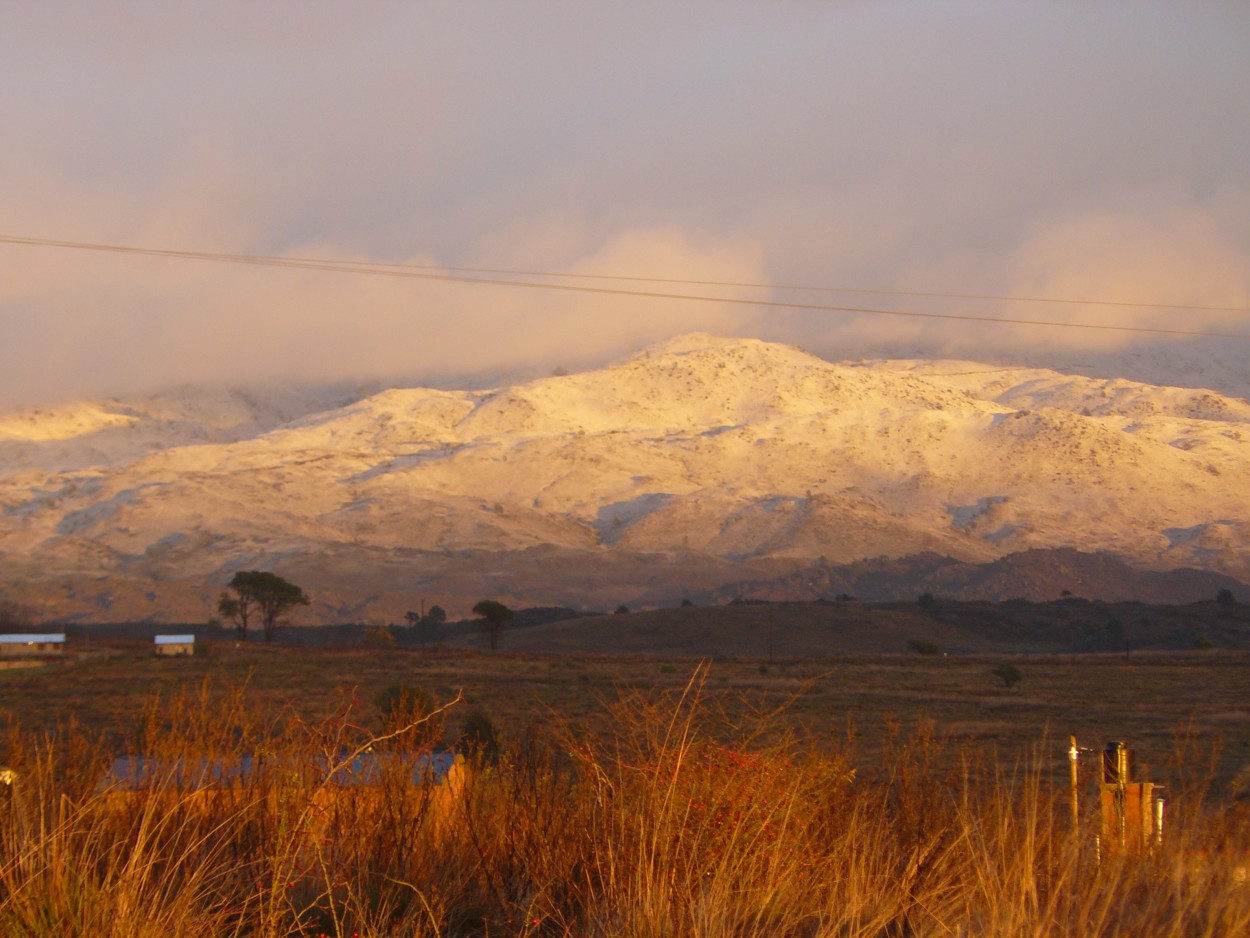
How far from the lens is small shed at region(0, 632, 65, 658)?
240 feet

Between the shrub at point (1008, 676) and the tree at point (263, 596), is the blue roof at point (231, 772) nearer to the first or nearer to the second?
the shrub at point (1008, 676)

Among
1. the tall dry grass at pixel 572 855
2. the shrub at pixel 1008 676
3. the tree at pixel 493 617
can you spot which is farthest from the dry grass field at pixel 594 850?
the tree at pixel 493 617

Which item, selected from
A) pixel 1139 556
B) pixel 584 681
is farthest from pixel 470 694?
pixel 1139 556

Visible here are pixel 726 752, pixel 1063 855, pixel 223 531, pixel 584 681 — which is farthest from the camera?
pixel 223 531

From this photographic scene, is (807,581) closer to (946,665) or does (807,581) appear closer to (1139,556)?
(1139,556)

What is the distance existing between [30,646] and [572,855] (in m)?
79.9

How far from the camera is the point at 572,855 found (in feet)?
21.5

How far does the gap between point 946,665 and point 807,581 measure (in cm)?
9952

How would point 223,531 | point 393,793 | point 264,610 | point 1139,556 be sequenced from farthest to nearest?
point 223,531 → point 1139,556 → point 264,610 → point 393,793

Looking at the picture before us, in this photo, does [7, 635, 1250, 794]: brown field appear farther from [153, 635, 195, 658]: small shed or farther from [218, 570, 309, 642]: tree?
[218, 570, 309, 642]: tree

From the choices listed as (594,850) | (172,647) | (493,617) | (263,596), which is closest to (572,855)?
(594,850)

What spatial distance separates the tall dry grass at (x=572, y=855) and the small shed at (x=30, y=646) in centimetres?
7113

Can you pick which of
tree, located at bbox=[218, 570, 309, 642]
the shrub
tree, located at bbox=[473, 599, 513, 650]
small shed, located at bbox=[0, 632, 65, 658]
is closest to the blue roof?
the shrub

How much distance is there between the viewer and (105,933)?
5.16m
